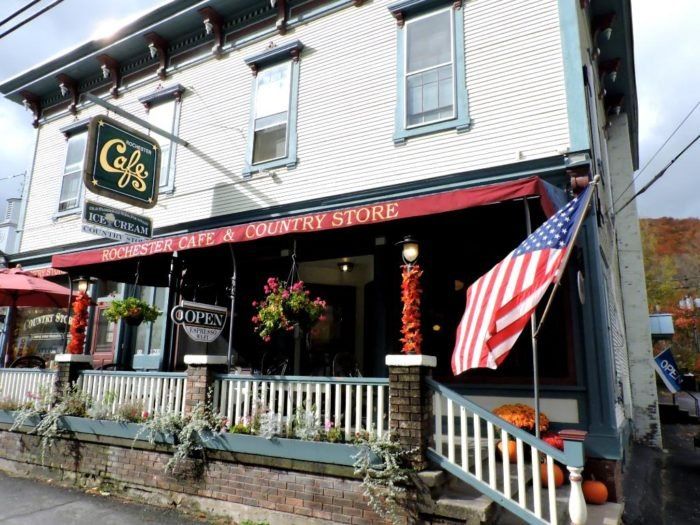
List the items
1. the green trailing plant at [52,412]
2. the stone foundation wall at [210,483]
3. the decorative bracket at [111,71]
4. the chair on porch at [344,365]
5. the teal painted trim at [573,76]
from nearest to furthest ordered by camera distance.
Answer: the stone foundation wall at [210,483], the teal painted trim at [573,76], the green trailing plant at [52,412], the chair on porch at [344,365], the decorative bracket at [111,71]

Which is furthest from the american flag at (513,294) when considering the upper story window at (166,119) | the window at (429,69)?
the upper story window at (166,119)

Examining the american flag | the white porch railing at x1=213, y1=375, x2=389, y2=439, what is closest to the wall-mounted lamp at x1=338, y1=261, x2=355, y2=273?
the white porch railing at x1=213, y1=375, x2=389, y2=439

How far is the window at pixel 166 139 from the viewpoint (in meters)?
10.1

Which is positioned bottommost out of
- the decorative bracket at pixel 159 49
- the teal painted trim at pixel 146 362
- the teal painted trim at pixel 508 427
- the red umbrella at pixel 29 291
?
the teal painted trim at pixel 508 427

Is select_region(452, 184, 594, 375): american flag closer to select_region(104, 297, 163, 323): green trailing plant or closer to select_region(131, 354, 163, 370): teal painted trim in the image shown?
select_region(104, 297, 163, 323): green trailing plant

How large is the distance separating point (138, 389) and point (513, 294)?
17.4ft

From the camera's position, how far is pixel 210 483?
18.9 ft

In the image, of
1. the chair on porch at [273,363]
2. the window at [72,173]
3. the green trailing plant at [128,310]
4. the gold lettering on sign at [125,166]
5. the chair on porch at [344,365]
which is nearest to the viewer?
the green trailing plant at [128,310]

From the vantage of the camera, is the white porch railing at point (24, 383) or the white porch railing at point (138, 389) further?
the white porch railing at point (24, 383)

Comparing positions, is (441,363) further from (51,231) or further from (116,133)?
(51,231)

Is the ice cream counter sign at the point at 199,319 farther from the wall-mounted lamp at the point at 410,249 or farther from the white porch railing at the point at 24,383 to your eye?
the wall-mounted lamp at the point at 410,249

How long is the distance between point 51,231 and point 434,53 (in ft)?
31.4

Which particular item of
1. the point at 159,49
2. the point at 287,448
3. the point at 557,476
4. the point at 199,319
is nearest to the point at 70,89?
the point at 159,49

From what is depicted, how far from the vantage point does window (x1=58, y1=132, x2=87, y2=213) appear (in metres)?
11.6
